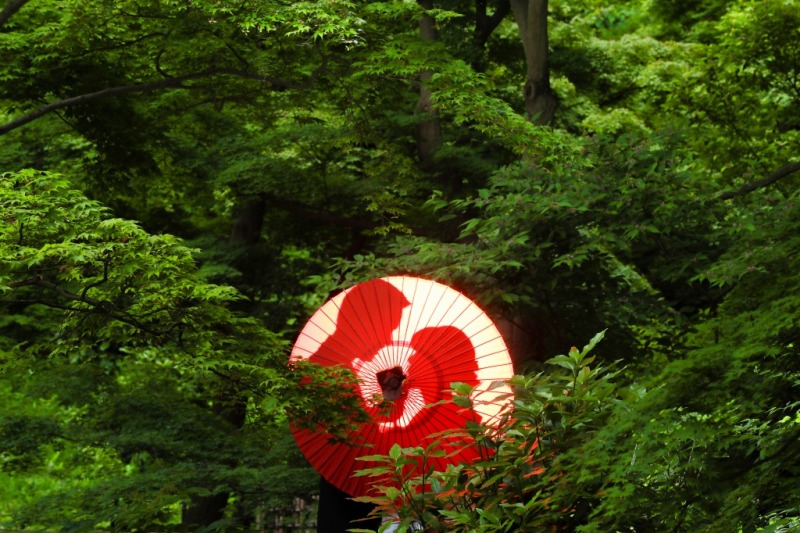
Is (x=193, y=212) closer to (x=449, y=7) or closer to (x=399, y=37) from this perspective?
(x=449, y=7)

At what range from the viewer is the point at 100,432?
862cm

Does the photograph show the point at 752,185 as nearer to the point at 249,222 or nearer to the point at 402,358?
the point at 402,358

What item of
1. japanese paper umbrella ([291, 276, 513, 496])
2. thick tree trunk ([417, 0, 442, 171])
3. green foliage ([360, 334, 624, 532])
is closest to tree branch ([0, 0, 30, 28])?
japanese paper umbrella ([291, 276, 513, 496])

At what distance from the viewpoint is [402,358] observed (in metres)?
6.50

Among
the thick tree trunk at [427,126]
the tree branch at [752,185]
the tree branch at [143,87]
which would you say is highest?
the thick tree trunk at [427,126]

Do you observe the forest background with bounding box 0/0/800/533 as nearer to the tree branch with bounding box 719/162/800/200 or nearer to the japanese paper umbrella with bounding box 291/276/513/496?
the tree branch with bounding box 719/162/800/200

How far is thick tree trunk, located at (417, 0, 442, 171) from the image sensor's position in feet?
36.2

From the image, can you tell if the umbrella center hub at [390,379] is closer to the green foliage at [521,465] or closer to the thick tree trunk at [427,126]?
the green foliage at [521,465]

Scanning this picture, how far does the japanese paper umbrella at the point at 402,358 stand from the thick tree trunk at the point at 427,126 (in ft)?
15.2

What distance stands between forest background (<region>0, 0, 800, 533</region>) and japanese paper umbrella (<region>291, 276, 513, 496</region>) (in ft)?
2.06

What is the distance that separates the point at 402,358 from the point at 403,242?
2.36m

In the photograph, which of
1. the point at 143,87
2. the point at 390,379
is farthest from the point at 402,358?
the point at 143,87

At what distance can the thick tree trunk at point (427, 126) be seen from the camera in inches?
434

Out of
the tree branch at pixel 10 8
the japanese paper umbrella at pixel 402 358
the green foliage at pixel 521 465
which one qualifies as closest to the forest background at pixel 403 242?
the green foliage at pixel 521 465
